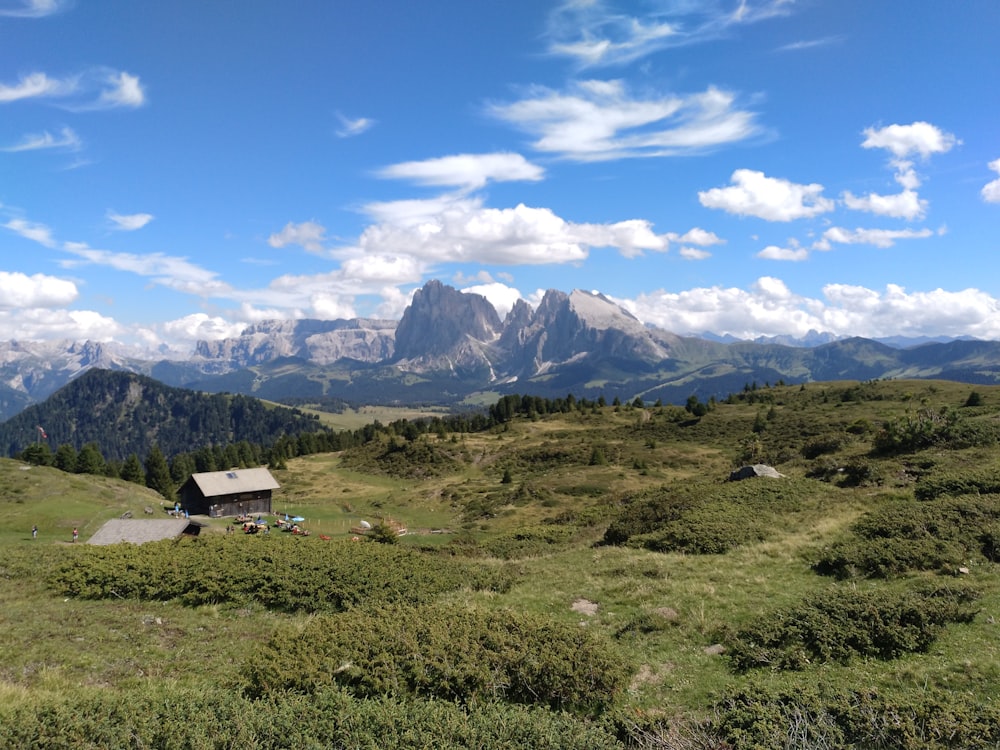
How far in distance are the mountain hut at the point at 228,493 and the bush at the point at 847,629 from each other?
7245 cm

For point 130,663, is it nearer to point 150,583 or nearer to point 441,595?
point 150,583

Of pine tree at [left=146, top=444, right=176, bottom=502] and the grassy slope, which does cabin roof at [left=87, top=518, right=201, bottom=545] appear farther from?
pine tree at [left=146, top=444, right=176, bottom=502]

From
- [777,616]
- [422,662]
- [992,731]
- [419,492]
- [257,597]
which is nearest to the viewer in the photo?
[992,731]

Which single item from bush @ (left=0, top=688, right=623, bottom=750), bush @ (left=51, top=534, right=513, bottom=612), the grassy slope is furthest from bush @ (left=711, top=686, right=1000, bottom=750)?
bush @ (left=51, top=534, right=513, bottom=612)

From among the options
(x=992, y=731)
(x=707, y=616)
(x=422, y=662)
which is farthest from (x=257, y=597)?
(x=992, y=731)

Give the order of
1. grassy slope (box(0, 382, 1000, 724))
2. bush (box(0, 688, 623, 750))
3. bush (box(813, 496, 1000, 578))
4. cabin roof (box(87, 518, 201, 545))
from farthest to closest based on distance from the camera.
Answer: cabin roof (box(87, 518, 201, 545)) < bush (box(813, 496, 1000, 578)) < grassy slope (box(0, 382, 1000, 724)) < bush (box(0, 688, 623, 750))

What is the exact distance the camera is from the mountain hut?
71438 millimetres

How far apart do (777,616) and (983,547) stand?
453 inches

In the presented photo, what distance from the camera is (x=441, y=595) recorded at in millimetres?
21141

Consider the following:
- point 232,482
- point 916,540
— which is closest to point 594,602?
point 916,540

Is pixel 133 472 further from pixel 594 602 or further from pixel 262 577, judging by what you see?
pixel 594 602

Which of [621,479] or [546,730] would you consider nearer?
[546,730]

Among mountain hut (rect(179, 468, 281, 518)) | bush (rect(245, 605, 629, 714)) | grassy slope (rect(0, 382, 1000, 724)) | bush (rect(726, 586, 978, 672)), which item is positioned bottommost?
mountain hut (rect(179, 468, 281, 518))

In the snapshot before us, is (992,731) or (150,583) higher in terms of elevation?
(992,731)
